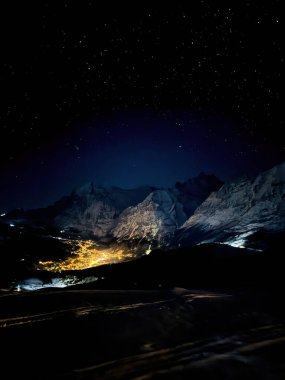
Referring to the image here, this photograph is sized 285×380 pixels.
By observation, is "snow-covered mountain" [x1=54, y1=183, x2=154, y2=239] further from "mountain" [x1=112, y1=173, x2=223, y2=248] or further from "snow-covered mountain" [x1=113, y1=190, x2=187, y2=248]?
"snow-covered mountain" [x1=113, y1=190, x2=187, y2=248]

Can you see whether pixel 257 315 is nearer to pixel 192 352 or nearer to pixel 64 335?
pixel 192 352

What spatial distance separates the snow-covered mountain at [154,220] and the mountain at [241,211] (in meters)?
10.1

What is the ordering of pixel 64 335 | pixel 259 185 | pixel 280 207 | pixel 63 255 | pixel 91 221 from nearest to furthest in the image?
pixel 64 335 → pixel 280 207 → pixel 63 255 → pixel 259 185 → pixel 91 221

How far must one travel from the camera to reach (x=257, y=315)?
575 cm

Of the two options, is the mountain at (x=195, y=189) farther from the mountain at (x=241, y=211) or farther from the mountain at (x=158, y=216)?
the mountain at (x=241, y=211)

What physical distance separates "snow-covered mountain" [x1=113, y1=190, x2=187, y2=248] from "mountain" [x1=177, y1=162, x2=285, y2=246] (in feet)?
33.2

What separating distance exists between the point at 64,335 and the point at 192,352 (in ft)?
8.07

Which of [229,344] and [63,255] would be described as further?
[63,255]

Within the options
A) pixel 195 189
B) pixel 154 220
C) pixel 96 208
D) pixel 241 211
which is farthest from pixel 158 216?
pixel 96 208

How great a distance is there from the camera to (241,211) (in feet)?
188

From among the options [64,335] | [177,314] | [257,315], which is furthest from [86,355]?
[257,315]

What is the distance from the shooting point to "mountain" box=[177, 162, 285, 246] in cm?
4722

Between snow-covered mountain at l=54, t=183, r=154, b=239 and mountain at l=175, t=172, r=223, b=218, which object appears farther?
snow-covered mountain at l=54, t=183, r=154, b=239

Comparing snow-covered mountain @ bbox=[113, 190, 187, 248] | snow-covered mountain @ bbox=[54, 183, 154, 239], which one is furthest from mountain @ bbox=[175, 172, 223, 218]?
snow-covered mountain @ bbox=[54, 183, 154, 239]
